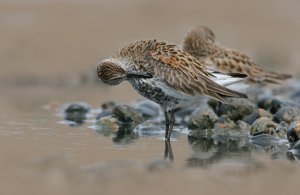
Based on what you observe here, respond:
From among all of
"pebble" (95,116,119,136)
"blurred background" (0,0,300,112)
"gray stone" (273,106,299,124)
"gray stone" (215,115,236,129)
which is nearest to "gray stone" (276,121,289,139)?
"gray stone" (273,106,299,124)

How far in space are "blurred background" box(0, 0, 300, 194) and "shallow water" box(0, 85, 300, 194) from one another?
0.28 feet

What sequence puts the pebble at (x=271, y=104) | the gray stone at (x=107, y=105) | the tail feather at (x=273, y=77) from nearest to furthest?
the pebble at (x=271, y=104)
the tail feather at (x=273, y=77)
the gray stone at (x=107, y=105)

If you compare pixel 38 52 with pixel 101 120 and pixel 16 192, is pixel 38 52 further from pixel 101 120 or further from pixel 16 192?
pixel 16 192

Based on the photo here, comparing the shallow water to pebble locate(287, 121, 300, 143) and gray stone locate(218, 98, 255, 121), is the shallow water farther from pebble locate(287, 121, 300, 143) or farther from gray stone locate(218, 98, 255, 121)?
gray stone locate(218, 98, 255, 121)

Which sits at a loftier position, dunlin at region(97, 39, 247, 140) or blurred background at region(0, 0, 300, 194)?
blurred background at region(0, 0, 300, 194)

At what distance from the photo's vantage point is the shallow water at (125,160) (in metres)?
8.16

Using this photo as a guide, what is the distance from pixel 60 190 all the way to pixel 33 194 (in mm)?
273

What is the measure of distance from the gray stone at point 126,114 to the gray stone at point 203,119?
90cm

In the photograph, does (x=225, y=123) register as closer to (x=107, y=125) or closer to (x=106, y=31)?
(x=107, y=125)

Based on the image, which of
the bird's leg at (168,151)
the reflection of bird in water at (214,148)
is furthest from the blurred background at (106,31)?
the bird's leg at (168,151)

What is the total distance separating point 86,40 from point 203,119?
7.64 m

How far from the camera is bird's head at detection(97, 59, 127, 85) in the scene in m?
10.6

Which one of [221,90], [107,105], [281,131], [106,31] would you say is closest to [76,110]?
[107,105]

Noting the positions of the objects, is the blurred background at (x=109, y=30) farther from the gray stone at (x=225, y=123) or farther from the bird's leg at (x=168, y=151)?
the bird's leg at (x=168, y=151)
